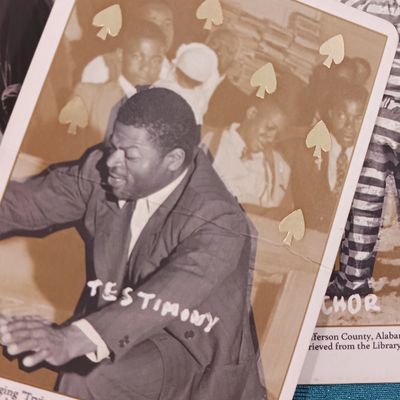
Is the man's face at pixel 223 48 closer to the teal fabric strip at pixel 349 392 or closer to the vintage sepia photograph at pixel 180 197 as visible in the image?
the vintage sepia photograph at pixel 180 197

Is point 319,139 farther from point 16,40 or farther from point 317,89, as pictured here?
point 16,40

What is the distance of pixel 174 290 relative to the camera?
380mm

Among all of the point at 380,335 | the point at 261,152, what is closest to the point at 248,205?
the point at 261,152

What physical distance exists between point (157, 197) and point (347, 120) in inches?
5.6

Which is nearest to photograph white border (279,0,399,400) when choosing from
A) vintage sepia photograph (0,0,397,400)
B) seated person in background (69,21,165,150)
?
vintage sepia photograph (0,0,397,400)

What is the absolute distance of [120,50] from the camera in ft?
1.26

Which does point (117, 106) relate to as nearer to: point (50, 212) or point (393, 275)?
point (50, 212)

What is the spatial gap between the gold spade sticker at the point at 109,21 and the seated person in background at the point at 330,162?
14 centimetres

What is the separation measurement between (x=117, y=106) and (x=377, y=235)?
0.67 ft

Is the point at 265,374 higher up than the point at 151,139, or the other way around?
the point at 151,139

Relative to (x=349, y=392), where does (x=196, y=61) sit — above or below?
above

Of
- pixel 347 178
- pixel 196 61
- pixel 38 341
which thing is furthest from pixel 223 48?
pixel 38 341

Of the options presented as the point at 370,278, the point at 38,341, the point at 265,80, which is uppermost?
the point at 265,80

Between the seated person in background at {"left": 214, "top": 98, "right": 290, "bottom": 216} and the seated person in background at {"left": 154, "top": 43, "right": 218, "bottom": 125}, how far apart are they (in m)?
0.03
